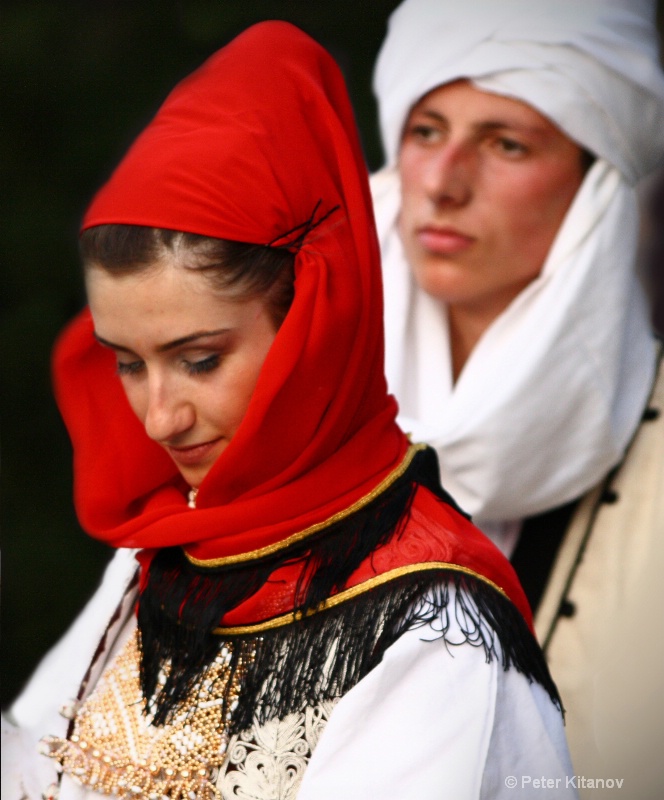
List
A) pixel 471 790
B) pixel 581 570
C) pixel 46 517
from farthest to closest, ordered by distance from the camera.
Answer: pixel 46 517
pixel 581 570
pixel 471 790

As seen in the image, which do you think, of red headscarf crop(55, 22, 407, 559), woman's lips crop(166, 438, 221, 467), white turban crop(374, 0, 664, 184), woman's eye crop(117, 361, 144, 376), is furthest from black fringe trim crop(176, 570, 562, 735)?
white turban crop(374, 0, 664, 184)

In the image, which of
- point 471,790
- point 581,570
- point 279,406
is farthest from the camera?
point 581,570

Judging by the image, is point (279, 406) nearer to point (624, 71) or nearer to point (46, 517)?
point (624, 71)

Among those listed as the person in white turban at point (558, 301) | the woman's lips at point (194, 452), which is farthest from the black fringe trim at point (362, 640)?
the person in white turban at point (558, 301)

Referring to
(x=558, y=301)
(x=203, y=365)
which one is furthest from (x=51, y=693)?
(x=558, y=301)

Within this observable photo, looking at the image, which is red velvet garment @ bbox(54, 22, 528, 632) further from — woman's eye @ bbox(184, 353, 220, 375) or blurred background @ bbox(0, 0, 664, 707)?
blurred background @ bbox(0, 0, 664, 707)

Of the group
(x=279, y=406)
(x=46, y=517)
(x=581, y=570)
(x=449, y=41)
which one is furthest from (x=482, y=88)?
(x=46, y=517)

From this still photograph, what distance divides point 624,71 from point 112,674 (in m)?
1.51

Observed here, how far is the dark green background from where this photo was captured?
2709 mm

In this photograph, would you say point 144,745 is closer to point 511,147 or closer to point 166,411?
point 166,411

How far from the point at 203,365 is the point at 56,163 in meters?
2.11

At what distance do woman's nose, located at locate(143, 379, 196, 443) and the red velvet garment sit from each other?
2.8 inches

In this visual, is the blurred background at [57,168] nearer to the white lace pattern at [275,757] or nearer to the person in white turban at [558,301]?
the person in white turban at [558,301]

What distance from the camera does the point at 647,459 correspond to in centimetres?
244
